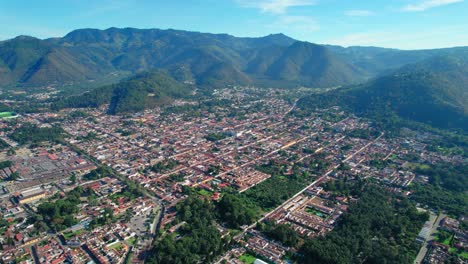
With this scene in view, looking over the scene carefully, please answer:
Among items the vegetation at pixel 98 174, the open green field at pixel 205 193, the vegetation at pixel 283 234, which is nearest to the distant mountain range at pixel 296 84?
the vegetation at pixel 98 174

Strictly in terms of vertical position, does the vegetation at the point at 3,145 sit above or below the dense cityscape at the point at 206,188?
above

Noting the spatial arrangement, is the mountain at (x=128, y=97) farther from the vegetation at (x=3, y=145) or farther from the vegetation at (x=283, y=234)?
the vegetation at (x=283, y=234)

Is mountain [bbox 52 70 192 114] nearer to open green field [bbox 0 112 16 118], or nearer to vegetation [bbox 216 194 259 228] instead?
open green field [bbox 0 112 16 118]

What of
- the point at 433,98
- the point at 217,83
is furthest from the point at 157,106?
the point at 433,98

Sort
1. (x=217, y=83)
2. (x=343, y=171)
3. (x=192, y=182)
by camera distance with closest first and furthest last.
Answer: (x=192, y=182)
(x=343, y=171)
(x=217, y=83)

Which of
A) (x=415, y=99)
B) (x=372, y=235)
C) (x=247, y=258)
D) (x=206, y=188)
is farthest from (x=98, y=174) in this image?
(x=415, y=99)

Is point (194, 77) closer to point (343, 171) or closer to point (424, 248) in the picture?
point (343, 171)
